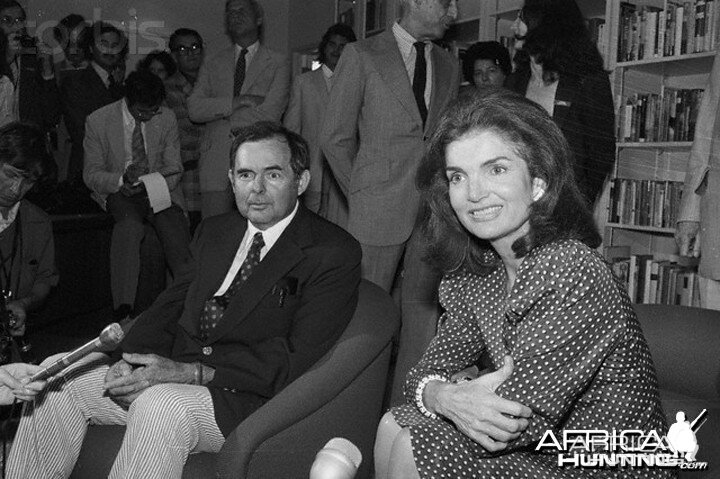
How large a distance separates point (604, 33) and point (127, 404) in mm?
2911

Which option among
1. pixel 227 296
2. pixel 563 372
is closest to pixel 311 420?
pixel 227 296

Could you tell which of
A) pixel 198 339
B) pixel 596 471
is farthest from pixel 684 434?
pixel 198 339

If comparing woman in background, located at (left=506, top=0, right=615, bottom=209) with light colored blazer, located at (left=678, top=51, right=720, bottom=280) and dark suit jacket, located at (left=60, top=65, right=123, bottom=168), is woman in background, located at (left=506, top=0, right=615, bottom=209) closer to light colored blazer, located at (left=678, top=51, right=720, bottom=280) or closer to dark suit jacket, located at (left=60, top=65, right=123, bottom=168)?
light colored blazer, located at (left=678, top=51, right=720, bottom=280)

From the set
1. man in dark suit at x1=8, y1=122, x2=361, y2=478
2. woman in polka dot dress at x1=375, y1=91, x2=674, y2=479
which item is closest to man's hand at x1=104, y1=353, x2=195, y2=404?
man in dark suit at x1=8, y1=122, x2=361, y2=478

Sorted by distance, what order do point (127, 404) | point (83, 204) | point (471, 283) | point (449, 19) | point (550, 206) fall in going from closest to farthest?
1. point (550, 206)
2. point (471, 283)
3. point (127, 404)
4. point (449, 19)
5. point (83, 204)

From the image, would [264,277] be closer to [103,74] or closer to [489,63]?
[489,63]

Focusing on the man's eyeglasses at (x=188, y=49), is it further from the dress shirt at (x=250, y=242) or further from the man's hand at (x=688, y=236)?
the man's hand at (x=688, y=236)

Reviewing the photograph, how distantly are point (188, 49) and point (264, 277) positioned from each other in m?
2.95

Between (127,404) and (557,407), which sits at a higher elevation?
(557,407)

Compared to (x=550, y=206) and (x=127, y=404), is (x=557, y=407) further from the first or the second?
(x=127, y=404)

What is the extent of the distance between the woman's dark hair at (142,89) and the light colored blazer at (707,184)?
8.88ft

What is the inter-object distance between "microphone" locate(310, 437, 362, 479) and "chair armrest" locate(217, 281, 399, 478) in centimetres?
64

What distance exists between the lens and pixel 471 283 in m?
1.64

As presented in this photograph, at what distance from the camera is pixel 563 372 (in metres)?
1.30
